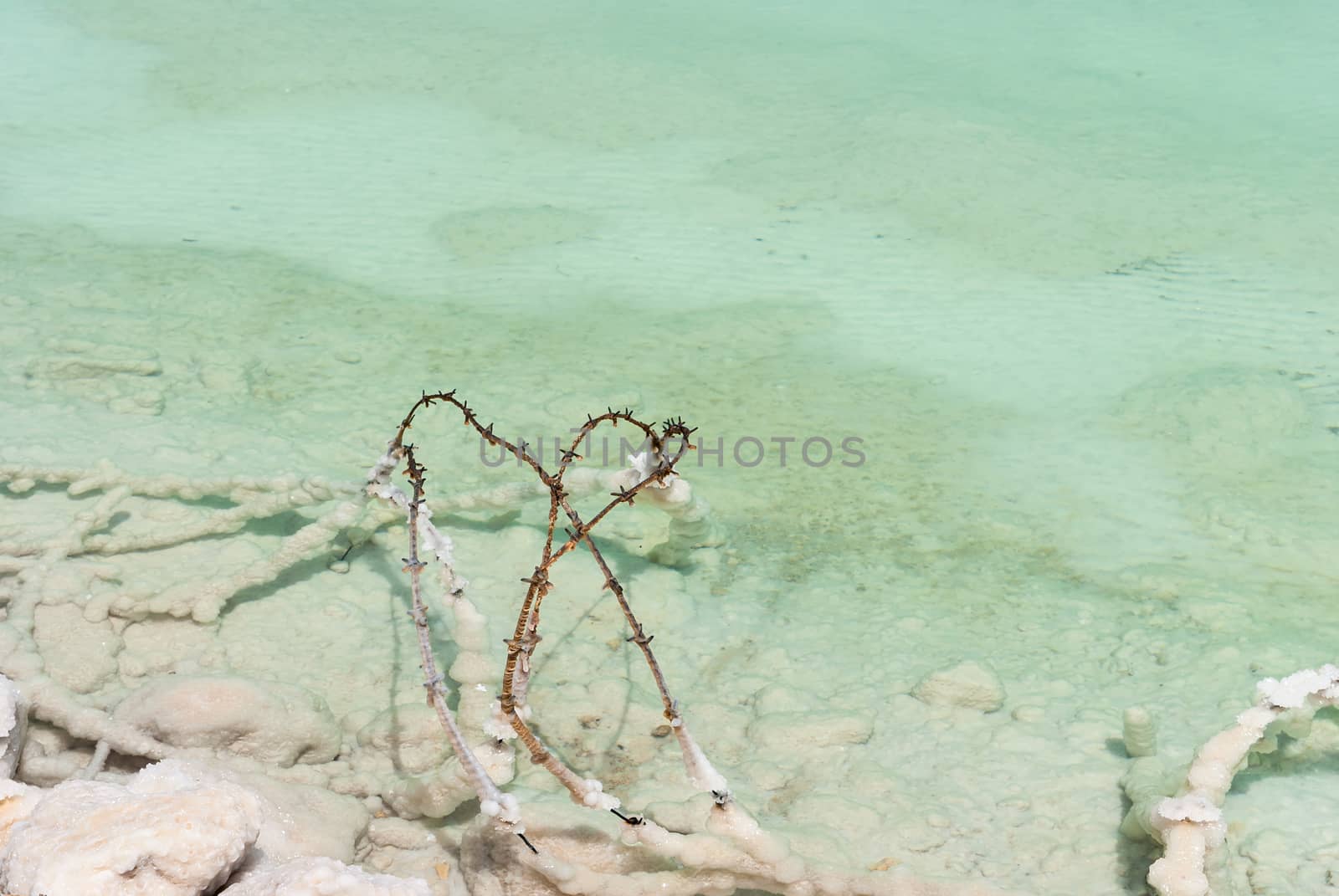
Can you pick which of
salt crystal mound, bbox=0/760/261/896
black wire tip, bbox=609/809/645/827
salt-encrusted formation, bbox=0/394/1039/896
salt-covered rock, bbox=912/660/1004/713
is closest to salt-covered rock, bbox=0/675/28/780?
salt-encrusted formation, bbox=0/394/1039/896

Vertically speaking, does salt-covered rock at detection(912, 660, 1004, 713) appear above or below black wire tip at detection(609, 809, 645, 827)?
below

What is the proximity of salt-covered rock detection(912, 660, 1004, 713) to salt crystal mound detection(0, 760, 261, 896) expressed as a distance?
2.31 m

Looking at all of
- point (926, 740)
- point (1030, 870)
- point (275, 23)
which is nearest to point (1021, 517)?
point (926, 740)

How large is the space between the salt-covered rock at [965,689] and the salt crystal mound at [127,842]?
7.57 feet

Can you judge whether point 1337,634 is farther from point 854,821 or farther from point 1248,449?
point 854,821

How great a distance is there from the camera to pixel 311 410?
5691mm

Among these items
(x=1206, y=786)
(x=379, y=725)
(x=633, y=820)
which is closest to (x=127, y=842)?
(x=633, y=820)

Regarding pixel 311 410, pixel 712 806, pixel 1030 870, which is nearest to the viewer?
pixel 712 806

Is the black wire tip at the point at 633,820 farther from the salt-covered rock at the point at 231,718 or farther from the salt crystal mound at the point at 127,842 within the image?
the salt-covered rock at the point at 231,718

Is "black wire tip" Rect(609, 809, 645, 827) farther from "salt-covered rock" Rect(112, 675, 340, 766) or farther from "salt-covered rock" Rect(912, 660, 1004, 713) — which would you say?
"salt-covered rock" Rect(912, 660, 1004, 713)

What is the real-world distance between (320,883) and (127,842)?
0.39 meters

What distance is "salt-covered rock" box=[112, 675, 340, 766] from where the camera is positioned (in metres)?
3.29

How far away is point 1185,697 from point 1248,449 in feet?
7.19

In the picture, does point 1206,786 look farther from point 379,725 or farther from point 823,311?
point 823,311
